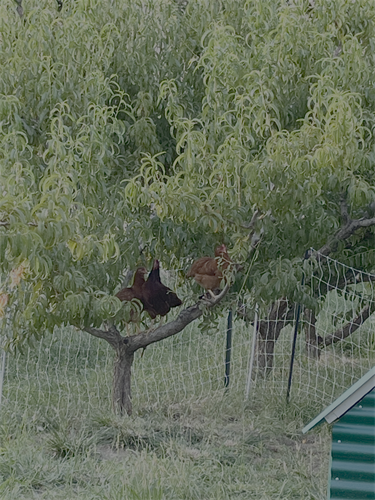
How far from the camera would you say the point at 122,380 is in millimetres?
6688

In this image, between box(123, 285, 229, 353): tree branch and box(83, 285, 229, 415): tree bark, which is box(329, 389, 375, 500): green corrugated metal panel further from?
box(83, 285, 229, 415): tree bark

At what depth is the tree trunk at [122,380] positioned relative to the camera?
21.9 feet

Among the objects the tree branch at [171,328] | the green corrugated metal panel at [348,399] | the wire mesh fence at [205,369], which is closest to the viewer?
the green corrugated metal panel at [348,399]

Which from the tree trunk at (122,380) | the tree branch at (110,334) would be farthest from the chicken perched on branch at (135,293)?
the tree trunk at (122,380)

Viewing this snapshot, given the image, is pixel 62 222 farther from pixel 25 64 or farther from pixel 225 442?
pixel 225 442

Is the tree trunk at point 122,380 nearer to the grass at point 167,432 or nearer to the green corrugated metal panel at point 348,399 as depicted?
the grass at point 167,432

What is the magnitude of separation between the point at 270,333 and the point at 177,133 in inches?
125

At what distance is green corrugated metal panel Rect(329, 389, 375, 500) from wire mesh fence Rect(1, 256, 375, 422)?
2742mm

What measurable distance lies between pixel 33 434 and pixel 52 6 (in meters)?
3.22

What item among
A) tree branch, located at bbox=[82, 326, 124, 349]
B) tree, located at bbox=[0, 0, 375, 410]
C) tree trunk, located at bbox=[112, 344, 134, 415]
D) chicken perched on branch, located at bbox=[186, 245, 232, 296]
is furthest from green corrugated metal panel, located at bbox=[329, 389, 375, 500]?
tree trunk, located at bbox=[112, 344, 134, 415]

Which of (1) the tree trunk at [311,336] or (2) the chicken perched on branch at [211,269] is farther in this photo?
(1) the tree trunk at [311,336]

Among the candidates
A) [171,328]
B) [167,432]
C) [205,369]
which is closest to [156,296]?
[171,328]

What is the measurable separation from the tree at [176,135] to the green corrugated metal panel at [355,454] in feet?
6.03

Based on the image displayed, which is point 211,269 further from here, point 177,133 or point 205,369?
point 205,369
